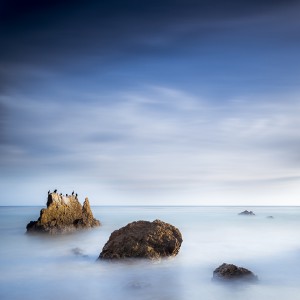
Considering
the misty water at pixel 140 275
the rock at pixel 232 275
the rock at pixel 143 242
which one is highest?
the rock at pixel 143 242

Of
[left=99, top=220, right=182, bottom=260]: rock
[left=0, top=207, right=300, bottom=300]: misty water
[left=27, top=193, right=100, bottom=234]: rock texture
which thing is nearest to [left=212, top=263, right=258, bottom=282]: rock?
[left=0, top=207, right=300, bottom=300]: misty water

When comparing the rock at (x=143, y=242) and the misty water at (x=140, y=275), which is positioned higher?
the rock at (x=143, y=242)

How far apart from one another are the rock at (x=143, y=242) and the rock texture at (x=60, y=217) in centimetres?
1646

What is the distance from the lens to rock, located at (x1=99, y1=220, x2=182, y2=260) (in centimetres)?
1677

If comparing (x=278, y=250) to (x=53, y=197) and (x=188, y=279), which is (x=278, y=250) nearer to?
(x=188, y=279)

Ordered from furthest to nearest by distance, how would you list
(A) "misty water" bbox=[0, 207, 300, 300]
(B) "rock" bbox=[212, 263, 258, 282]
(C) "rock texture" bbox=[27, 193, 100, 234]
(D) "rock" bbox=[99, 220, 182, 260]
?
1. (C) "rock texture" bbox=[27, 193, 100, 234]
2. (D) "rock" bbox=[99, 220, 182, 260]
3. (B) "rock" bbox=[212, 263, 258, 282]
4. (A) "misty water" bbox=[0, 207, 300, 300]

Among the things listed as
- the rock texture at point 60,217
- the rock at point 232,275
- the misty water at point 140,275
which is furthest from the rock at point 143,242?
the rock texture at point 60,217

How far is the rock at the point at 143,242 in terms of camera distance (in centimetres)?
1677

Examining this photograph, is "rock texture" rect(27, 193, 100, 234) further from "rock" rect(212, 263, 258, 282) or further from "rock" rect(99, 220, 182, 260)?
"rock" rect(212, 263, 258, 282)

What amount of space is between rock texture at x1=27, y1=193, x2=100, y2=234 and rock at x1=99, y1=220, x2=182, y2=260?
1646 cm

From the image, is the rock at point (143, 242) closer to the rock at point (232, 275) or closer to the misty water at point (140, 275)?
the misty water at point (140, 275)

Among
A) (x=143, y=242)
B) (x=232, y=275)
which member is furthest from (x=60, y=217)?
(x=232, y=275)

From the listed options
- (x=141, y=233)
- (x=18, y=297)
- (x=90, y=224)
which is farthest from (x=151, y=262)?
(x=90, y=224)

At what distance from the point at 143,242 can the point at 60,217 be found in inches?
772
